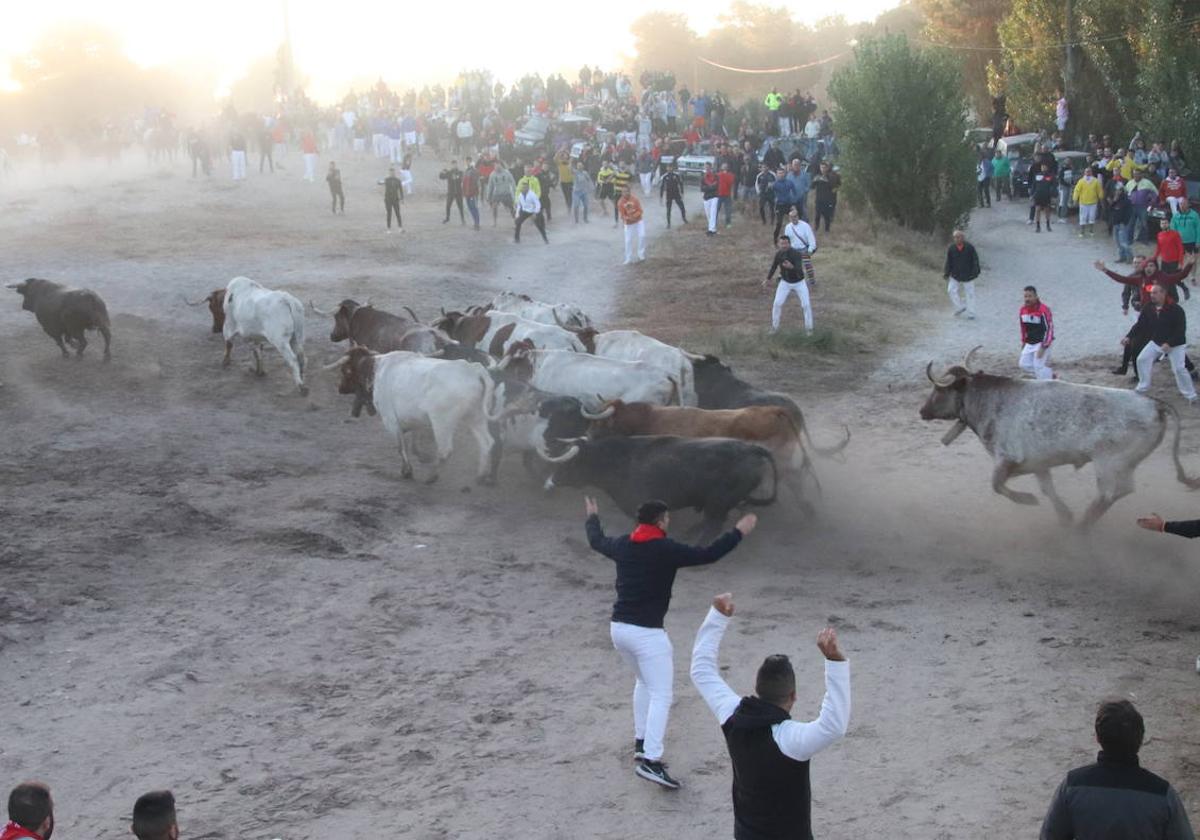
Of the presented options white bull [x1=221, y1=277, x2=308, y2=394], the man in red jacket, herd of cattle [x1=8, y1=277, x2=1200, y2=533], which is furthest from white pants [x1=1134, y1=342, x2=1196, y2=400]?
the man in red jacket

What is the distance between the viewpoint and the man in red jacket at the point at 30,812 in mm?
5602

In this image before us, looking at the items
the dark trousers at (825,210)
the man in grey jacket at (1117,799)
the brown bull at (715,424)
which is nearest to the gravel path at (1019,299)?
the dark trousers at (825,210)

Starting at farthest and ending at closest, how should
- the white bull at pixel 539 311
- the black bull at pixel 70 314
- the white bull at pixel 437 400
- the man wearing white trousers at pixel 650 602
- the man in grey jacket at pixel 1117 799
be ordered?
the black bull at pixel 70 314 < the white bull at pixel 539 311 < the white bull at pixel 437 400 < the man wearing white trousers at pixel 650 602 < the man in grey jacket at pixel 1117 799

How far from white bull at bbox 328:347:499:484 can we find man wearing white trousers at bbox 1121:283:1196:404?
7.72m

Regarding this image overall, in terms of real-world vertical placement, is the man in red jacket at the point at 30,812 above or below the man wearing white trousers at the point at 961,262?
below

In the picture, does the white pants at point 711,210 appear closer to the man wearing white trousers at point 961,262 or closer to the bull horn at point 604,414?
the man wearing white trousers at point 961,262

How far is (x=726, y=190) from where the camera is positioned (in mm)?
31078

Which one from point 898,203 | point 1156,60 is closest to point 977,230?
point 898,203

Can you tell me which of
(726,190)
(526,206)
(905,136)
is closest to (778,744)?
(526,206)

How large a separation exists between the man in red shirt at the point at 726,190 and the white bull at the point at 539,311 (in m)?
12.6

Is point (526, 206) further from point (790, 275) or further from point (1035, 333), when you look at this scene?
point (1035, 333)

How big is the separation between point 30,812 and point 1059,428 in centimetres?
923

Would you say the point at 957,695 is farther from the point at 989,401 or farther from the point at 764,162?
the point at 764,162

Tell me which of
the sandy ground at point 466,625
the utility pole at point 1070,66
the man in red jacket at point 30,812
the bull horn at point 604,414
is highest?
the utility pole at point 1070,66
